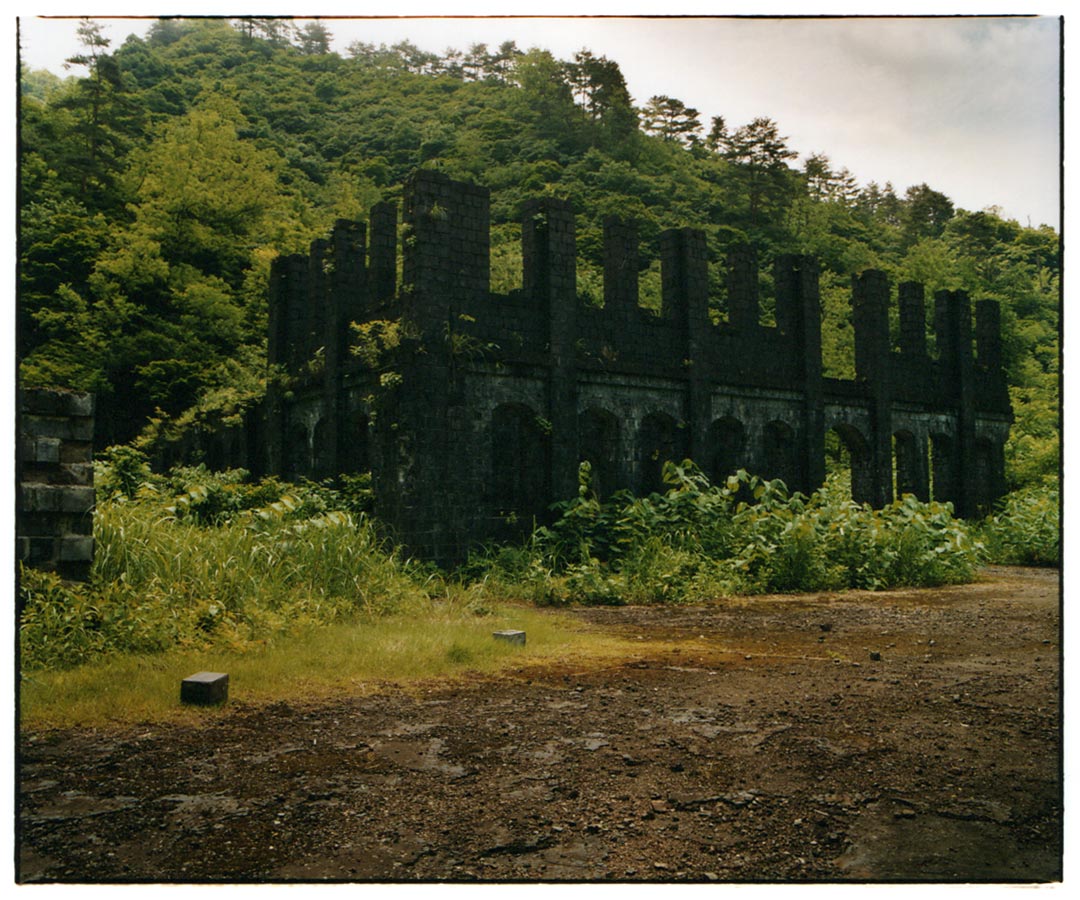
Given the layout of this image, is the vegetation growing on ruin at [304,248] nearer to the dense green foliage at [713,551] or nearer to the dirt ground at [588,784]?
the dense green foliage at [713,551]

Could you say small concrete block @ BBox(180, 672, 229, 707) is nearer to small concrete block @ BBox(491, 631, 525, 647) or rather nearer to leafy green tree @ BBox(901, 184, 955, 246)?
small concrete block @ BBox(491, 631, 525, 647)

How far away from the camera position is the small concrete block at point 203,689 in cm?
507

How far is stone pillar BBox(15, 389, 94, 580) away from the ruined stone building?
662 centimetres

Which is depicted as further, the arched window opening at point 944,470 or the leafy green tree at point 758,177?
the arched window opening at point 944,470

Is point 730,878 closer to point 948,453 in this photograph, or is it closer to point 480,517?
point 480,517

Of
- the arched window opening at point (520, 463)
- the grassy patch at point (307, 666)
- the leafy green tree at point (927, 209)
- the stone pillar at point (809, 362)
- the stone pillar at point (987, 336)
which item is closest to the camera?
the grassy patch at point (307, 666)

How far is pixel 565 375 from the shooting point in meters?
13.9

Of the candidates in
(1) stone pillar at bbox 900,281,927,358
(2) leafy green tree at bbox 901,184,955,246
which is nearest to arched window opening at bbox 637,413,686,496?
(2) leafy green tree at bbox 901,184,955,246

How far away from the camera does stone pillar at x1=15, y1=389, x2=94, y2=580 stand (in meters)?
5.62

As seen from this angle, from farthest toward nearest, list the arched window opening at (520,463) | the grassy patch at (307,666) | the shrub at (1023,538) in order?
1. the shrub at (1023,538)
2. the arched window opening at (520,463)
3. the grassy patch at (307,666)

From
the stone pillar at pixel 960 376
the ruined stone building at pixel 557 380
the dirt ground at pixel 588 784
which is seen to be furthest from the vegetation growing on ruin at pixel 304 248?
the dirt ground at pixel 588 784

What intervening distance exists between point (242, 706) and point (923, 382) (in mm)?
18036

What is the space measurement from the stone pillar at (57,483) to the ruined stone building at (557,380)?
21.7 ft

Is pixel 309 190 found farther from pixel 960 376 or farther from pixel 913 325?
pixel 960 376
